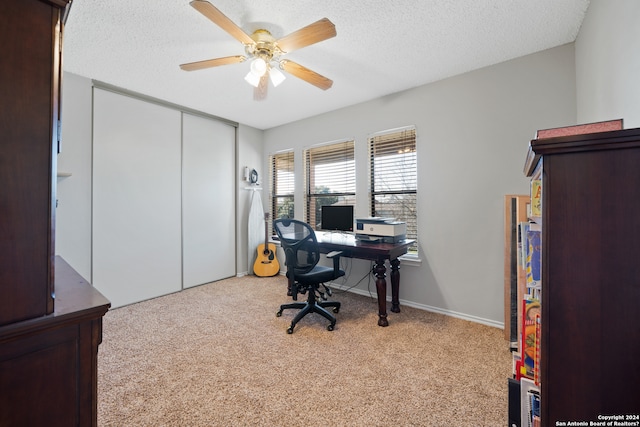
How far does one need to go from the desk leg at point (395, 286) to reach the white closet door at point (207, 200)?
2565mm

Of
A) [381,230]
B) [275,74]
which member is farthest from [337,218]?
[275,74]

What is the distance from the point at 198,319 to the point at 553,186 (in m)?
2.97

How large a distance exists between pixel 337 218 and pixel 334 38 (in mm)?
2018

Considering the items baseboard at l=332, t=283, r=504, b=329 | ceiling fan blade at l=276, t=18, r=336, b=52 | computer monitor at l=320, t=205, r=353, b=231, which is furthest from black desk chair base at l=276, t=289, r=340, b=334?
ceiling fan blade at l=276, t=18, r=336, b=52

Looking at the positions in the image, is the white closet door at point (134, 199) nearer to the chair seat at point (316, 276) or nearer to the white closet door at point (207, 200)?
the white closet door at point (207, 200)

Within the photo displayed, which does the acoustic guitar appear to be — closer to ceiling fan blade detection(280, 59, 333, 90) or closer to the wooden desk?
the wooden desk

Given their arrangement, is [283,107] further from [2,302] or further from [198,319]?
[2,302]

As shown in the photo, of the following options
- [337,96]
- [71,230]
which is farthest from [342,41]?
[71,230]

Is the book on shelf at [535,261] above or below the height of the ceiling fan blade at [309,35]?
below

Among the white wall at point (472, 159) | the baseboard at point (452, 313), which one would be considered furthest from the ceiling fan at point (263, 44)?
the baseboard at point (452, 313)

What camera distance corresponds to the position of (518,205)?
217 cm

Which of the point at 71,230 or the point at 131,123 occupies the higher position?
the point at 131,123

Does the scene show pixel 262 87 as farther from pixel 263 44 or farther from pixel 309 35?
pixel 309 35

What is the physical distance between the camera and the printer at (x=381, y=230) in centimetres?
268
